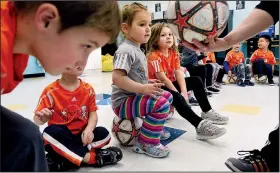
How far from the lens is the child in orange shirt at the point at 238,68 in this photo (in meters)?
3.41

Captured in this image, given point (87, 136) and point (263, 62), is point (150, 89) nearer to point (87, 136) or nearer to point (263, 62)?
point (87, 136)

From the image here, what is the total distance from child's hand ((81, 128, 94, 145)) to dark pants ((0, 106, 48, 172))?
18.8 inches

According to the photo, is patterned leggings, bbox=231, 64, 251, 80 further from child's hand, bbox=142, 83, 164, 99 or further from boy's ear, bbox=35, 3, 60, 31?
boy's ear, bbox=35, 3, 60, 31

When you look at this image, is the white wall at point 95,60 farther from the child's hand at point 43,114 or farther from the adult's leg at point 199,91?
the child's hand at point 43,114

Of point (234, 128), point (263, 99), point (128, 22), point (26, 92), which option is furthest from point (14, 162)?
point (26, 92)

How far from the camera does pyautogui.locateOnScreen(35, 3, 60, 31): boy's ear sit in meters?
0.59

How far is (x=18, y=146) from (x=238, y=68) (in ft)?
10.5

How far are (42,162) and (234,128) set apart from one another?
128 centimetres

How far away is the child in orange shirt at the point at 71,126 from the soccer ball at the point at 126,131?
0.16 m

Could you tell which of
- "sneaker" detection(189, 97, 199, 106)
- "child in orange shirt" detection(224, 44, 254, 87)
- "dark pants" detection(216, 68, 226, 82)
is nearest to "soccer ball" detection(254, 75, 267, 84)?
"child in orange shirt" detection(224, 44, 254, 87)

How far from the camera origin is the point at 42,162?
731 mm

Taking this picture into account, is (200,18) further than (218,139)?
No

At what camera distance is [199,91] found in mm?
1921

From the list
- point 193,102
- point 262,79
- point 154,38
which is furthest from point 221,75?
point 154,38
